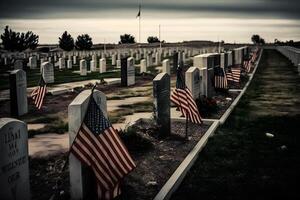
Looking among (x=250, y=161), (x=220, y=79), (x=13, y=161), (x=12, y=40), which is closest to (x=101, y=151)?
(x=13, y=161)

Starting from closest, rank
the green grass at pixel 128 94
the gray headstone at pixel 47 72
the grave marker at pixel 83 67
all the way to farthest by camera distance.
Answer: the green grass at pixel 128 94
the gray headstone at pixel 47 72
the grave marker at pixel 83 67

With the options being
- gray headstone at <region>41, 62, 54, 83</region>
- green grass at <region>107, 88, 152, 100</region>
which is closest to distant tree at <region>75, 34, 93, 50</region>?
gray headstone at <region>41, 62, 54, 83</region>

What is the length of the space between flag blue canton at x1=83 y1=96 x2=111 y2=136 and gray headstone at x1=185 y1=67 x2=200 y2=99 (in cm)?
680

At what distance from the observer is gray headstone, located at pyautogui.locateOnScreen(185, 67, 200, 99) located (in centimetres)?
1225

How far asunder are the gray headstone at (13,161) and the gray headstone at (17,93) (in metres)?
7.53

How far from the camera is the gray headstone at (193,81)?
1225cm

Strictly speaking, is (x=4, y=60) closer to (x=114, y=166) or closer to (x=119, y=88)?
(x=119, y=88)

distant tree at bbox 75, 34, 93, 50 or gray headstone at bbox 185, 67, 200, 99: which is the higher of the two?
distant tree at bbox 75, 34, 93, 50

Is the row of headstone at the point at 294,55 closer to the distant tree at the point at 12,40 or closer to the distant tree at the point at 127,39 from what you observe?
the distant tree at the point at 12,40

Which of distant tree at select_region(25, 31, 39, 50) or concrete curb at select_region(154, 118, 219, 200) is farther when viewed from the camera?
distant tree at select_region(25, 31, 39, 50)

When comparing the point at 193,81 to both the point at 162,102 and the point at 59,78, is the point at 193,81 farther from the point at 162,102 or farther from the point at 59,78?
the point at 59,78

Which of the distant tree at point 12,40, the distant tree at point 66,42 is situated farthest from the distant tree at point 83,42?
the distant tree at point 12,40

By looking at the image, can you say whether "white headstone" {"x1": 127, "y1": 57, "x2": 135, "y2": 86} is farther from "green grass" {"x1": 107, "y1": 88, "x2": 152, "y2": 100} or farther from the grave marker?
the grave marker

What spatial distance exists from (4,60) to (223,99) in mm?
27896
